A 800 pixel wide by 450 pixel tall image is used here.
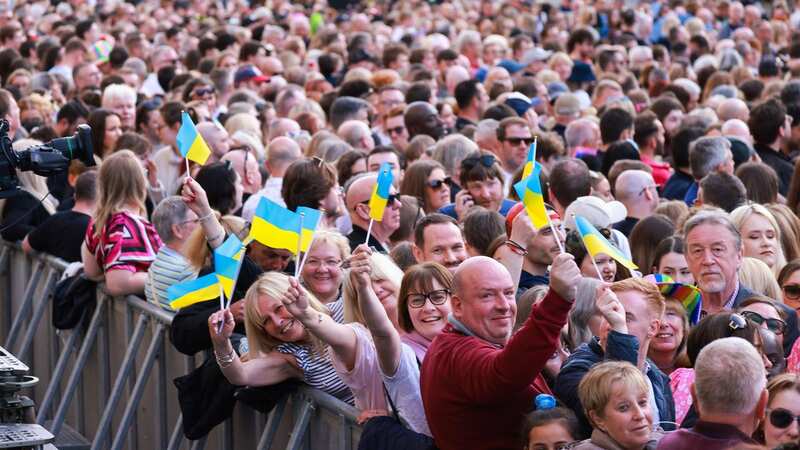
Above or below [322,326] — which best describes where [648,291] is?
above

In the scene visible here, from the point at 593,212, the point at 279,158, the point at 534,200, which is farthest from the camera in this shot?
the point at 279,158

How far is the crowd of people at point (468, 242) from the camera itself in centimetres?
596

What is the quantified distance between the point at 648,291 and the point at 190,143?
274 centimetres

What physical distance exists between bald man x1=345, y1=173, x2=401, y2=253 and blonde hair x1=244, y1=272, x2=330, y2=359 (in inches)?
72.0

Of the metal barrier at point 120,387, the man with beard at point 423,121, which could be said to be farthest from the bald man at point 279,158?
the man with beard at point 423,121

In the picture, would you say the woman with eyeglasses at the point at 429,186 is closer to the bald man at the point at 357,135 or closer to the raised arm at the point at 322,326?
the bald man at the point at 357,135

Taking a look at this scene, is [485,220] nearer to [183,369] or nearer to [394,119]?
[183,369]

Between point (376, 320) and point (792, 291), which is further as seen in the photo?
point (792, 291)

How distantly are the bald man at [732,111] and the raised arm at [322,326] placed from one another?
8.36m

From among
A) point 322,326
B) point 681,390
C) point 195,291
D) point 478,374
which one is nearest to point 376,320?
point 322,326

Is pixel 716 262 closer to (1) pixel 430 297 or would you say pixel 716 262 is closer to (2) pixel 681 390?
(2) pixel 681 390

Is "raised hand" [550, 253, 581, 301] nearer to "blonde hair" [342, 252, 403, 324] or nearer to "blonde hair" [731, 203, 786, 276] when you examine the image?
"blonde hair" [342, 252, 403, 324]

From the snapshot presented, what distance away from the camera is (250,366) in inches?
285

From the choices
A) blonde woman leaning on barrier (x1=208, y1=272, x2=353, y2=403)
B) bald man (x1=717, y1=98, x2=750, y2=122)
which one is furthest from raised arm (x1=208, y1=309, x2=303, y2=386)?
bald man (x1=717, y1=98, x2=750, y2=122)
